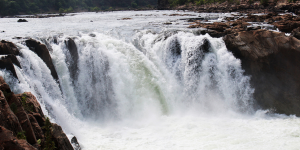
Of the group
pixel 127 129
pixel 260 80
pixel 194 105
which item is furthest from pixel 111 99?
pixel 260 80

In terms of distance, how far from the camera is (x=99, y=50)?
14008 millimetres

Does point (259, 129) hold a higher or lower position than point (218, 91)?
lower

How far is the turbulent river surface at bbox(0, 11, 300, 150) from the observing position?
977 cm

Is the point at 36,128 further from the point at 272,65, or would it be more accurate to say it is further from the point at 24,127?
the point at 272,65

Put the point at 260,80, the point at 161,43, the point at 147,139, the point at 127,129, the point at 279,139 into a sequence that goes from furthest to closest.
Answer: the point at 161,43 → the point at 260,80 → the point at 127,129 → the point at 147,139 → the point at 279,139

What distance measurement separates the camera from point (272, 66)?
43.5 feet

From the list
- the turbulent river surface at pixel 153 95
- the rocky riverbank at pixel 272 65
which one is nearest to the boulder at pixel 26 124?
the turbulent river surface at pixel 153 95

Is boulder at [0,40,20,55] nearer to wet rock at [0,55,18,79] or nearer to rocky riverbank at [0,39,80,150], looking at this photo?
wet rock at [0,55,18,79]

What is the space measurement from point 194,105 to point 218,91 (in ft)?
5.71

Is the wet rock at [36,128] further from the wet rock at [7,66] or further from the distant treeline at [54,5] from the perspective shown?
the distant treeline at [54,5]

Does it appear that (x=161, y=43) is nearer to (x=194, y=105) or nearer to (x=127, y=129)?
(x=194, y=105)

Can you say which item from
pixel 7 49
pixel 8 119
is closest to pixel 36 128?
pixel 8 119

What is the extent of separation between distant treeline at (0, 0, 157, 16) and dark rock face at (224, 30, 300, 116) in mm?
80073

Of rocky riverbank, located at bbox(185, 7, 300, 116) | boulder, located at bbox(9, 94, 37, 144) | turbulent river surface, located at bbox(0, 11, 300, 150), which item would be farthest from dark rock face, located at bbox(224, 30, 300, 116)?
boulder, located at bbox(9, 94, 37, 144)
